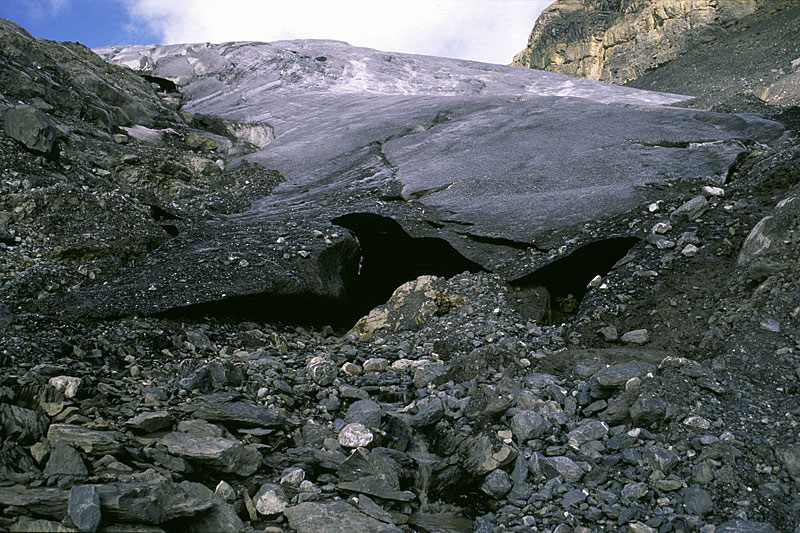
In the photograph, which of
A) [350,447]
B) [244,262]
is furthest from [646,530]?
[244,262]

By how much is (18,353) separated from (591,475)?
3128mm

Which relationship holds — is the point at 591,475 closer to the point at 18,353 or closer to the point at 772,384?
the point at 772,384

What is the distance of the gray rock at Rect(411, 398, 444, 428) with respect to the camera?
314cm

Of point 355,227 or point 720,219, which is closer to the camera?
point 720,219

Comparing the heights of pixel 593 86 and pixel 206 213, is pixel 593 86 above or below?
above

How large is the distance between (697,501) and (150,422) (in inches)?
97.6

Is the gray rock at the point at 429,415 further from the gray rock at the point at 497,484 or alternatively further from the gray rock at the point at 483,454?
the gray rock at the point at 497,484

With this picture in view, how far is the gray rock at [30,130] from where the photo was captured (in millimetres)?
5945

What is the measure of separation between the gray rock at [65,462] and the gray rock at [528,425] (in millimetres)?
2006

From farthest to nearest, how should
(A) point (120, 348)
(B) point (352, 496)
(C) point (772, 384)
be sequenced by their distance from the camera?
(A) point (120, 348)
(C) point (772, 384)
(B) point (352, 496)

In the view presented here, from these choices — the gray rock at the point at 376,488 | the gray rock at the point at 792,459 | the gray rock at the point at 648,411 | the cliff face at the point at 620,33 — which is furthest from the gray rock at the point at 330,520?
the cliff face at the point at 620,33

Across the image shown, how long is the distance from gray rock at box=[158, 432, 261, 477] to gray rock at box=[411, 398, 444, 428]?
3.10ft

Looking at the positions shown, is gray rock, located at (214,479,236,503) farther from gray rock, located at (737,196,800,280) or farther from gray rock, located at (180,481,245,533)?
gray rock, located at (737,196,800,280)

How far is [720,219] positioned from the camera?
4297mm
